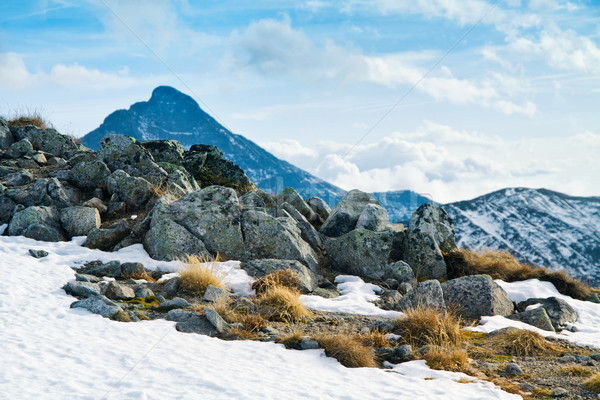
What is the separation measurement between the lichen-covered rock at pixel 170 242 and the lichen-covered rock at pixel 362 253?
4.58 meters

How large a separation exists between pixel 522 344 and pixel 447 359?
2551mm

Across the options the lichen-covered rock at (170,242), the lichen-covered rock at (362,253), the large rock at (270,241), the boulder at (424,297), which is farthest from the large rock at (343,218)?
the boulder at (424,297)

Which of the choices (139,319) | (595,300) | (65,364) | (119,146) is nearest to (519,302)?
(595,300)

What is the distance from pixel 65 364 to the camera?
6023mm

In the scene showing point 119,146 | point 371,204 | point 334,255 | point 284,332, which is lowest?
point 284,332

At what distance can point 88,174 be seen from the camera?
1661 cm

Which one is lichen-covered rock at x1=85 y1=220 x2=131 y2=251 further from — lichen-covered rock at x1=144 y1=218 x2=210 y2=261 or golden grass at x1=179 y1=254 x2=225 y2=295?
golden grass at x1=179 y1=254 x2=225 y2=295

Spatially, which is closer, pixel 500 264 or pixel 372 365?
pixel 372 365

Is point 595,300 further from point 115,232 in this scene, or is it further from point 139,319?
point 115,232

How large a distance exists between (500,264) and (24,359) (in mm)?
15215

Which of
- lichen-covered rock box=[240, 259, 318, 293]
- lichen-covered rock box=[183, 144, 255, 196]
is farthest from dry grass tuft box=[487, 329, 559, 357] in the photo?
lichen-covered rock box=[183, 144, 255, 196]

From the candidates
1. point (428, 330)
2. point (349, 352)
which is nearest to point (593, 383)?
point (428, 330)

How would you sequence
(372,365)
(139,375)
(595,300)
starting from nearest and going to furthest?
(139,375)
(372,365)
(595,300)

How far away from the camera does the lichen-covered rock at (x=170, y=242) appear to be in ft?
43.3
